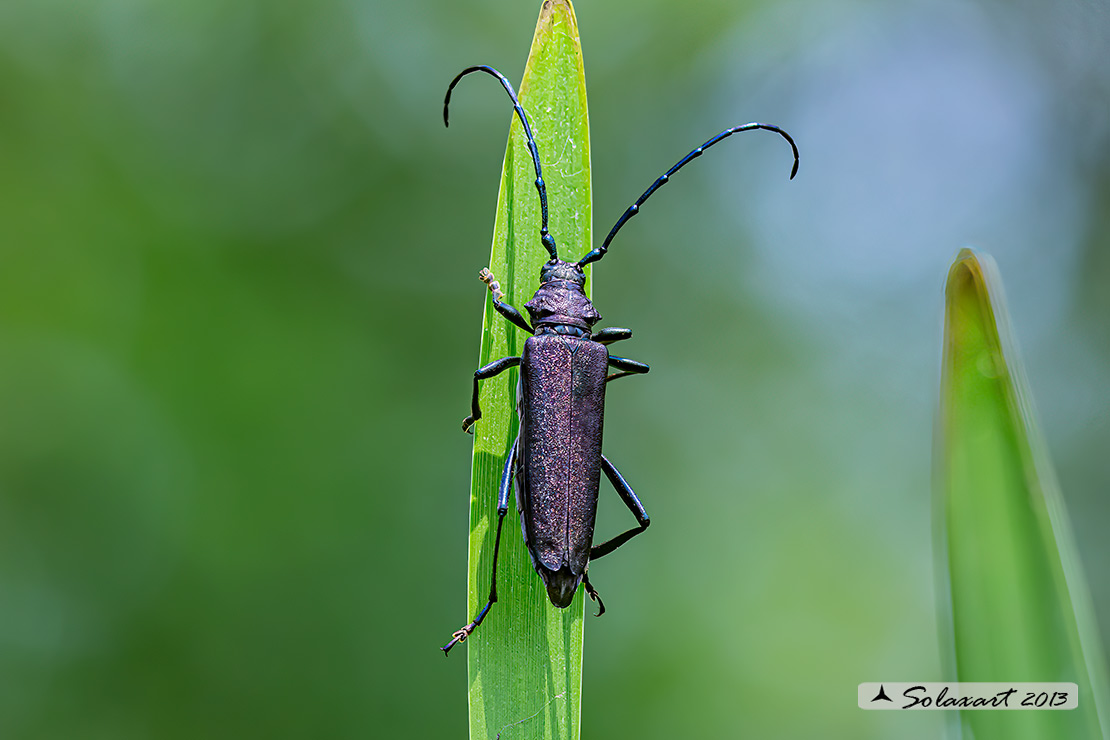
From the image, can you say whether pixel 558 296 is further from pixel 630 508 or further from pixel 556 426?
pixel 630 508

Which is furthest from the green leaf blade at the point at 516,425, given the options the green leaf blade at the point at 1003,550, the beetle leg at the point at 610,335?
the green leaf blade at the point at 1003,550

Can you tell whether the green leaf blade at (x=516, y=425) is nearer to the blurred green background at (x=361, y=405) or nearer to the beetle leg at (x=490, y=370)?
the beetle leg at (x=490, y=370)

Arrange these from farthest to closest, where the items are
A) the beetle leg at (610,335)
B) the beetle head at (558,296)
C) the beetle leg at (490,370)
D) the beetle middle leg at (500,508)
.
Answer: the beetle leg at (610,335), the beetle head at (558,296), the beetle leg at (490,370), the beetle middle leg at (500,508)

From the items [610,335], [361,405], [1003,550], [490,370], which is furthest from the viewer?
[361,405]

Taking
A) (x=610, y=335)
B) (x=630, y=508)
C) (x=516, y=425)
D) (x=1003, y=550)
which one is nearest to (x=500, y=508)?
(x=516, y=425)

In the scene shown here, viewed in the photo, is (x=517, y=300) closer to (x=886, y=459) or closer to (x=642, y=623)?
(x=642, y=623)

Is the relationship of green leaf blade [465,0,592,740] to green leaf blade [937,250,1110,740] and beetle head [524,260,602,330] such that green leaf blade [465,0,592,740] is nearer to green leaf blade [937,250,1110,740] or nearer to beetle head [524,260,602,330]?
beetle head [524,260,602,330]
